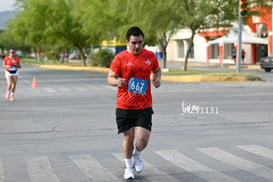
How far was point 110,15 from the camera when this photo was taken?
4056 centimetres

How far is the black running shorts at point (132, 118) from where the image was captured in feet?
21.9

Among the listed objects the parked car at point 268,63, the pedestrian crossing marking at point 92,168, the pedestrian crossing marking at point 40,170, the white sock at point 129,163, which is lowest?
A: the pedestrian crossing marking at point 92,168

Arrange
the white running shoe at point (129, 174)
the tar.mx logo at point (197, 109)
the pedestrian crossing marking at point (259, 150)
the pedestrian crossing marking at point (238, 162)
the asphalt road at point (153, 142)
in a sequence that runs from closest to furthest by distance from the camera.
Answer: the white running shoe at point (129, 174) < the pedestrian crossing marking at point (238, 162) < the asphalt road at point (153, 142) < the pedestrian crossing marking at point (259, 150) < the tar.mx logo at point (197, 109)

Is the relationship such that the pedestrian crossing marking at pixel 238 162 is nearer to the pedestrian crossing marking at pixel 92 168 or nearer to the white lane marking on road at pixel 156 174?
the white lane marking on road at pixel 156 174

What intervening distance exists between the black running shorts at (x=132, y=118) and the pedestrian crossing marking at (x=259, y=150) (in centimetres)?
225

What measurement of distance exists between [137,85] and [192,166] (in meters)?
1.57

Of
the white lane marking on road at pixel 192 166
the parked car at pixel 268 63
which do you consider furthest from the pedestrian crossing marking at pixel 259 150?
the parked car at pixel 268 63

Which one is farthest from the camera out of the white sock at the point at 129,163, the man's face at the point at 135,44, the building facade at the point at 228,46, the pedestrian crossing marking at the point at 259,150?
the building facade at the point at 228,46

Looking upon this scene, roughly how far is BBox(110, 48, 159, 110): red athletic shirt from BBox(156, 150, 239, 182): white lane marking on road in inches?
45.8

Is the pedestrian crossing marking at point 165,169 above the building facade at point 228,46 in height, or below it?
below

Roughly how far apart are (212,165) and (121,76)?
187 cm

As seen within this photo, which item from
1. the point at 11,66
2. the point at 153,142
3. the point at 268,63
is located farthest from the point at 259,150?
the point at 268,63

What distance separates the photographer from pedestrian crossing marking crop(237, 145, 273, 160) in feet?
26.6

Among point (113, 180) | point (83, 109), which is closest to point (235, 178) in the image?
point (113, 180)
